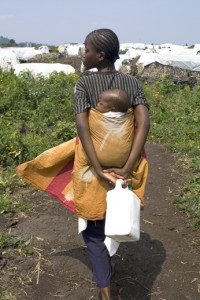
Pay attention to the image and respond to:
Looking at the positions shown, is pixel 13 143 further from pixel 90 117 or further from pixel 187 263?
pixel 90 117

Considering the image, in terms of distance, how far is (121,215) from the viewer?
6.89 feet

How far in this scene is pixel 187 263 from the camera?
3.23 m

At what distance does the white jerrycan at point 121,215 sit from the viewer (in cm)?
209

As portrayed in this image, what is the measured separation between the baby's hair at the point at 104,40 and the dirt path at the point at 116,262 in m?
1.61

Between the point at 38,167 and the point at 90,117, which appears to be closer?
the point at 90,117

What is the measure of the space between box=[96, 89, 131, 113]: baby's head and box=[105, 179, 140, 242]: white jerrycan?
38 cm

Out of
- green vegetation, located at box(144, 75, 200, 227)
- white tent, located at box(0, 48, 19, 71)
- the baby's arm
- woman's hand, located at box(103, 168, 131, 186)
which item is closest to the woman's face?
the baby's arm

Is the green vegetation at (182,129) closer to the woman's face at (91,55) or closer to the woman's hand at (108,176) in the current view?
the woman's hand at (108,176)

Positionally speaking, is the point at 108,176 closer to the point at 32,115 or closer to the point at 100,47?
the point at 100,47

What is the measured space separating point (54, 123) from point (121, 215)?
18.2 feet

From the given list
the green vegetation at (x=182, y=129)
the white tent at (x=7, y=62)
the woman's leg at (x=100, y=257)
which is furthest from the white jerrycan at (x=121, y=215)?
the white tent at (x=7, y=62)

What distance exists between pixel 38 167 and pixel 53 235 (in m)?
1.24

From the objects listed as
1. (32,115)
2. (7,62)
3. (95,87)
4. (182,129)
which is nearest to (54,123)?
(32,115)

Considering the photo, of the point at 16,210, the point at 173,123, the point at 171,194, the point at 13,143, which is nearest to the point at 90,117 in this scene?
the point at 16,210
